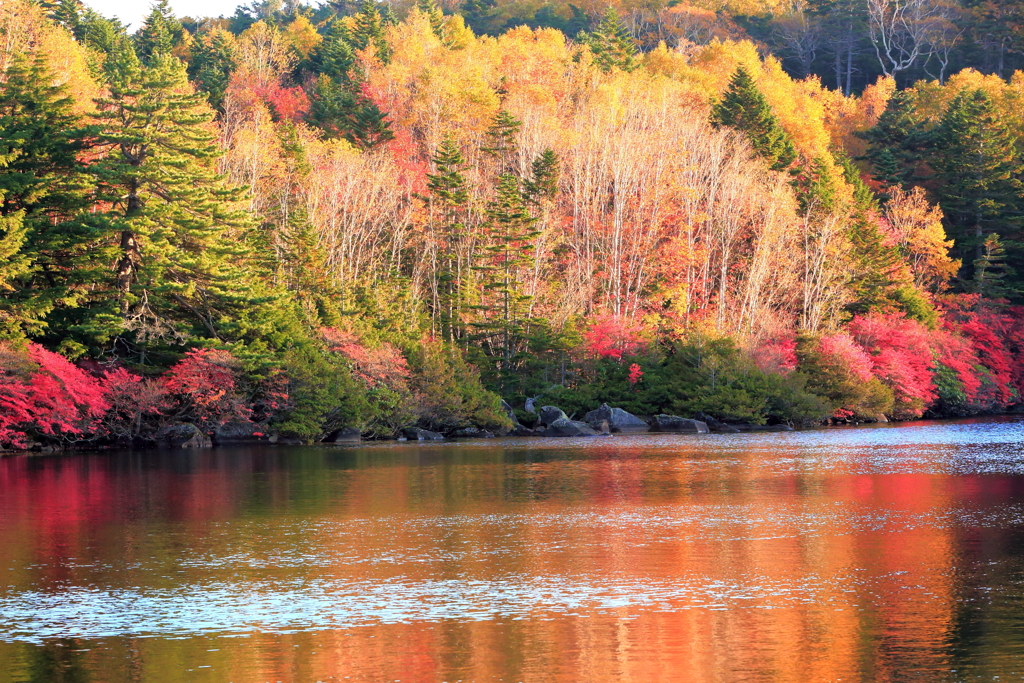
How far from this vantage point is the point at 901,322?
5981 centimetres

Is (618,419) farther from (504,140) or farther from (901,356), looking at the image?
(504,140)

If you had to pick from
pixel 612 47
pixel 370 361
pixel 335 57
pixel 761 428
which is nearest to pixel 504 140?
pixel 612 47

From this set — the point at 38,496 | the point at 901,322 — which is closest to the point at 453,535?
the point at 38,496

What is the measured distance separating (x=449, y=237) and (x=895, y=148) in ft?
106

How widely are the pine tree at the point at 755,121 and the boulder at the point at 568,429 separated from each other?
81.0 feet

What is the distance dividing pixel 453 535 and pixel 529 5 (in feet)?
308

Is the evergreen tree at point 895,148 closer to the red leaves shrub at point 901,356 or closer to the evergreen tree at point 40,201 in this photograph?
the red leaves shrub at point 901,356

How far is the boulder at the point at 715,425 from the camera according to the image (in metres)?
50.7

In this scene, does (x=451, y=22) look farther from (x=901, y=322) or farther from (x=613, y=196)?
(x=901, y=322)

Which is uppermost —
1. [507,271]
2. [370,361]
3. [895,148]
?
[895,148]

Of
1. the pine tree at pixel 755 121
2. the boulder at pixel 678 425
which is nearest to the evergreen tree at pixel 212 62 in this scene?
the pine tree at pixel 755 121

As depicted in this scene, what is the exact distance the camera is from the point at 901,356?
57.6 m

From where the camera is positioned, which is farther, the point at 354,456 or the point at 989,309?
the point at 989,309

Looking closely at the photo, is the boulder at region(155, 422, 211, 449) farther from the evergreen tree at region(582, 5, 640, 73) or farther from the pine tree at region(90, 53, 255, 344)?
the evergreen tree at region(582, 5, 640, 73)
